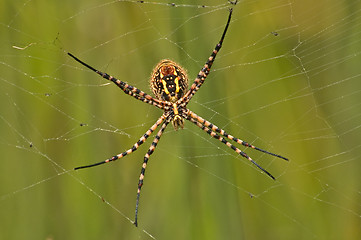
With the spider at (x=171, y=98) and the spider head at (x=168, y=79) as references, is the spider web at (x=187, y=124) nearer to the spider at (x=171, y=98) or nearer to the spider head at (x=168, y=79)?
the spider at (x=171, y=98)

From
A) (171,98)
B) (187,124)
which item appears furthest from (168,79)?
(187,124)

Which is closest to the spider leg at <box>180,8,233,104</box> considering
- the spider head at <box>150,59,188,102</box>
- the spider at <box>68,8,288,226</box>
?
the spider at <box>68,8,288,226</box>

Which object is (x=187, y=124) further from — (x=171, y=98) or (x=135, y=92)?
(x=135, y=92)

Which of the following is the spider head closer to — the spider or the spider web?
the spider

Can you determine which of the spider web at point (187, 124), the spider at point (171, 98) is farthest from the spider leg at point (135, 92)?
the spider web at point (187, 124)

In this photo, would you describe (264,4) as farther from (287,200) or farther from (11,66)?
(11,66)
